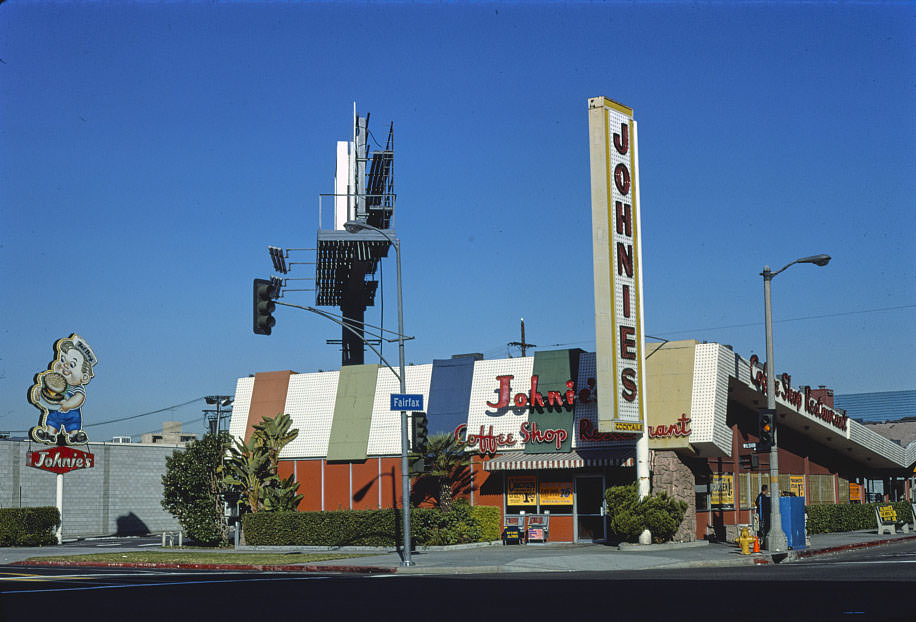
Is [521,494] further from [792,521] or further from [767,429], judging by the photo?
[767,429]

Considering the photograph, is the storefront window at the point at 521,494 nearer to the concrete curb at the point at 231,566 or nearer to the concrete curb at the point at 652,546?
Answer: the concrete curb at the point at 652,546

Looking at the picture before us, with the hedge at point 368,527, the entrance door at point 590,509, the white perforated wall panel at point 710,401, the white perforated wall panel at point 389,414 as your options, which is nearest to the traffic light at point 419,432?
the hedge at point 368,527

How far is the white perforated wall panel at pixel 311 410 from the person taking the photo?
42594 mm

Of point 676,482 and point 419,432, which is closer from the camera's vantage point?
point 419,432

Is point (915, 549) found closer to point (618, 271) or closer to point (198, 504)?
point (618, 271)

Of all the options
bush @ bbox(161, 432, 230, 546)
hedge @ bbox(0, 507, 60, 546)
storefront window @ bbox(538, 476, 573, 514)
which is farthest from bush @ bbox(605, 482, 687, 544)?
hedge @ bbox(0, 507, 60, 546)

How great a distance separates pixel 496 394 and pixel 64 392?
20.6 m

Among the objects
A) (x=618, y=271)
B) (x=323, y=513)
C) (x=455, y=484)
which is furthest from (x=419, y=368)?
(x=618, y=271)

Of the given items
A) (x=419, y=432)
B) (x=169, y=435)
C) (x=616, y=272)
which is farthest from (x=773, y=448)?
(x=169, y=435)

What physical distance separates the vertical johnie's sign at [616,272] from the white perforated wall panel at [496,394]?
6.00m

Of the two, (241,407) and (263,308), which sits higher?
(263,308)

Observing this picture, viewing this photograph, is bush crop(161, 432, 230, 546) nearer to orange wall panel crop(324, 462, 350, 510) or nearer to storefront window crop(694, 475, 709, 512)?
orange wall panel crop(324, 462, 350, 510)

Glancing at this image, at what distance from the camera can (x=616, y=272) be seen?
108 ft

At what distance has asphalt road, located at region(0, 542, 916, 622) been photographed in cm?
1589
